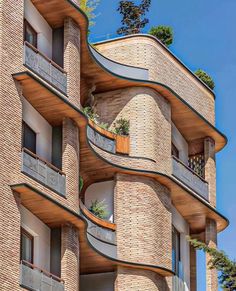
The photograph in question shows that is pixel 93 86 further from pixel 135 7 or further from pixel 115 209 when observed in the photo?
pixel 135 7

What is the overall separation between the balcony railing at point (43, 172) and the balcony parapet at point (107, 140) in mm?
4917

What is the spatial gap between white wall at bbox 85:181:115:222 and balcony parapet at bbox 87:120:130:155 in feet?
4.13

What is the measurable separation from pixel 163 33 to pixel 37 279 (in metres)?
18.2

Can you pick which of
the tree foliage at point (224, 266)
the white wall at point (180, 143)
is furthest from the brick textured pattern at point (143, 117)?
the tree foliage at point (224, 266)

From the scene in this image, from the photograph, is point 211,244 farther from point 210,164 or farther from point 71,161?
point 71,161

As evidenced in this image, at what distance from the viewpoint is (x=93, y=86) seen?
49000 millimetres

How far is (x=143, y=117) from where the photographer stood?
49.3 meters

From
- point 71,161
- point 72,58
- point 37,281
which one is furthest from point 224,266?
point 72,58

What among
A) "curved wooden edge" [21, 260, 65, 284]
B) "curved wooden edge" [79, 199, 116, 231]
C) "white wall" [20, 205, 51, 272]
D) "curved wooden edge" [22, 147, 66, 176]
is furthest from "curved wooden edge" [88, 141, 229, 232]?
"curved wooden edge" [21, 260, 65, 284]

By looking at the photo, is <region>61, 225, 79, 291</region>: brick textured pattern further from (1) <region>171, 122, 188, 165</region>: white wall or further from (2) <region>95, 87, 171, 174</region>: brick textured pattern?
(1) <region>171, 122, 188, 165</region>: white wall

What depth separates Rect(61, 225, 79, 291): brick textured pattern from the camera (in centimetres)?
4166

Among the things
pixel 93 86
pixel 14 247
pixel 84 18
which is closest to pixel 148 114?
pixel 93 86

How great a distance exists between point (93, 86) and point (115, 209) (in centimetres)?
468

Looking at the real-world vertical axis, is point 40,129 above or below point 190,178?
below
